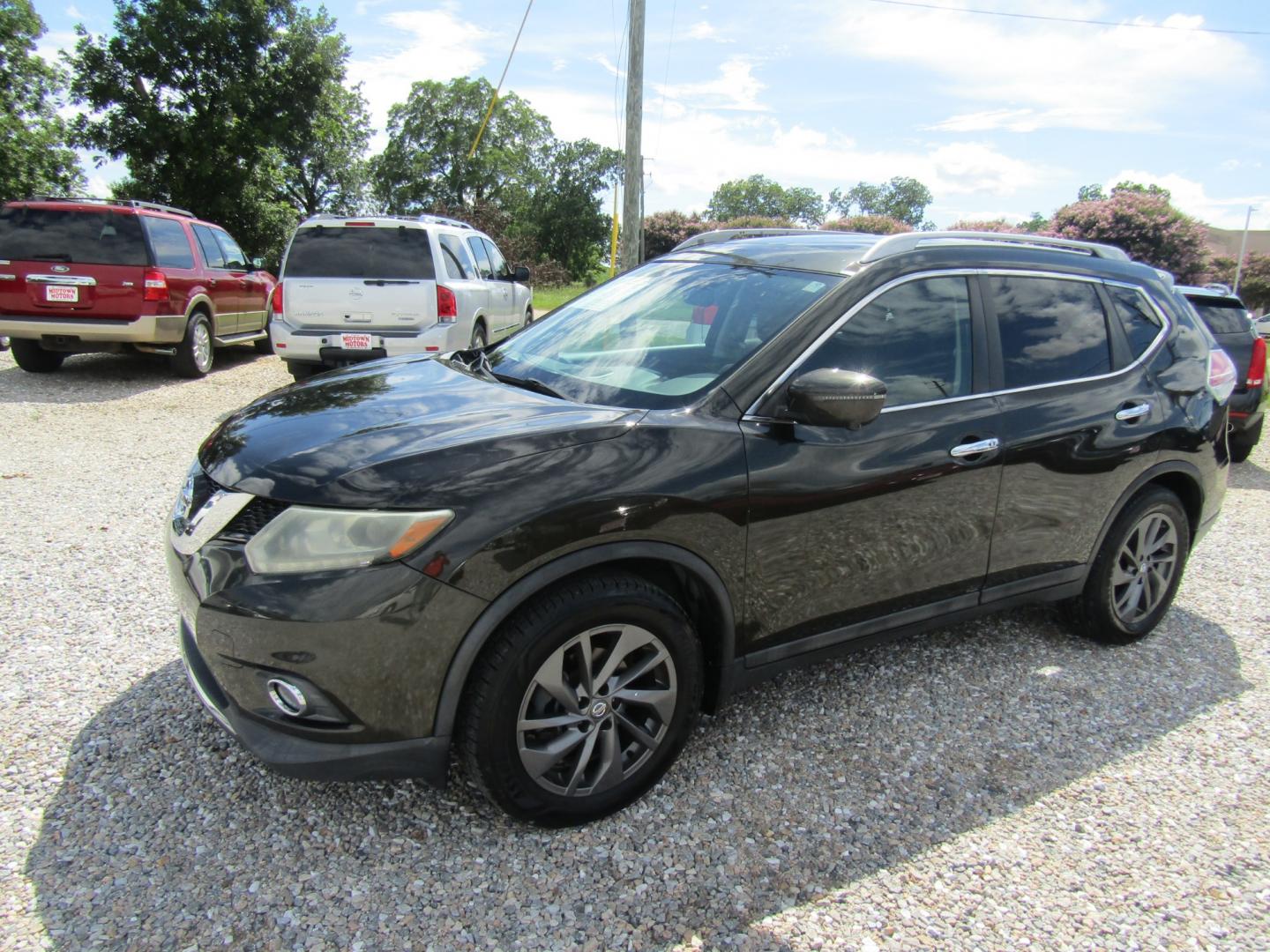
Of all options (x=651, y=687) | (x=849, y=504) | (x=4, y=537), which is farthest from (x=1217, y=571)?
(x=4, y=537)

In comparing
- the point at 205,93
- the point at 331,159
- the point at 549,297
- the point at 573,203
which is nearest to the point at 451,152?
the point at 573,203

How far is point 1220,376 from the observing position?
13.1 ft

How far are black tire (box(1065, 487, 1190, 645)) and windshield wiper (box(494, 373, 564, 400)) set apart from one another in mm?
2526

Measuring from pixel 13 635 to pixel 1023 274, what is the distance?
446cm

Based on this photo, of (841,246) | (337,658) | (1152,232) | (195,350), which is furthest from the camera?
(1152,232)

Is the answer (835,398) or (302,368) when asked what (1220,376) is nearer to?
(835,398)

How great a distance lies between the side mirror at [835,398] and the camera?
8.41ft

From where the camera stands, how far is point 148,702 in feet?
10.1

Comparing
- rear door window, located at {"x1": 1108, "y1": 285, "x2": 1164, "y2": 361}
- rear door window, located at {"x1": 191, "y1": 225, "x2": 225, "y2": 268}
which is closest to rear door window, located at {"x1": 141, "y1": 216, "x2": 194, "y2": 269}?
rear door window, located at {"x1": 191, "y1": 225, "x2": 225, "y2": 268}

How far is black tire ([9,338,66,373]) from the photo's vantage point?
386 inches

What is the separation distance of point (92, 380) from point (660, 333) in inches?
364

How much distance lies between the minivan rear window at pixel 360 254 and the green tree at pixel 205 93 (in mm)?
16679

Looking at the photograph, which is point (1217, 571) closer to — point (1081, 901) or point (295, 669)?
point (1081, 901)

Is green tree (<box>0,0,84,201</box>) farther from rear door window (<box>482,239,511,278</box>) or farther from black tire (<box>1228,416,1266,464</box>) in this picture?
black tire (<box>1228,416,1266,464</box>)
